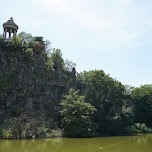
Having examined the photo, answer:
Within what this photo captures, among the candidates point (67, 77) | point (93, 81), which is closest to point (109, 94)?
point (93, 81)

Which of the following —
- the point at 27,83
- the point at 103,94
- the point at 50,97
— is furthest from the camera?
the point at 103,94

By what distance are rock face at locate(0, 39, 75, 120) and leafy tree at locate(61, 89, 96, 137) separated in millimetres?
4052

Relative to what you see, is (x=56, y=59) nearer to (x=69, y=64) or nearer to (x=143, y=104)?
(x=69, y=64)

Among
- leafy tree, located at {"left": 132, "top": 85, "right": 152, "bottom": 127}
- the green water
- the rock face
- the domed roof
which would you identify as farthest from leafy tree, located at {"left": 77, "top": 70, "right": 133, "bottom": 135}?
the green water

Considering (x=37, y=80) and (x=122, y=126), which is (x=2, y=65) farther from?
(x=122, y=126)

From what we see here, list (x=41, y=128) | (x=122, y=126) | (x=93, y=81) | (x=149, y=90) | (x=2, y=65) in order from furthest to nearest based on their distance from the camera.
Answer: (x=149, y=90)
(x=93, y=81)
(x=122, y=126)
(x=2, y=65)
(x=41, y=128)

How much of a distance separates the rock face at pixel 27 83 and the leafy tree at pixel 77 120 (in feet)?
13.3

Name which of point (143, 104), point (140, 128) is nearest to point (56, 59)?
point (140, 128)

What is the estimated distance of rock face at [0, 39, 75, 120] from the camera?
3164 centimetres

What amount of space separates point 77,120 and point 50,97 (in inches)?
278

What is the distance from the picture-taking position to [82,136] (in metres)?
29.9

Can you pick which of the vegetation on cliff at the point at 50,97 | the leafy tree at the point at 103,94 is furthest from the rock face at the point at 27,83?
the leafy tree at the point at 103,94

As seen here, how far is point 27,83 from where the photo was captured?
3334cm

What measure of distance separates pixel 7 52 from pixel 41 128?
1075 cm
